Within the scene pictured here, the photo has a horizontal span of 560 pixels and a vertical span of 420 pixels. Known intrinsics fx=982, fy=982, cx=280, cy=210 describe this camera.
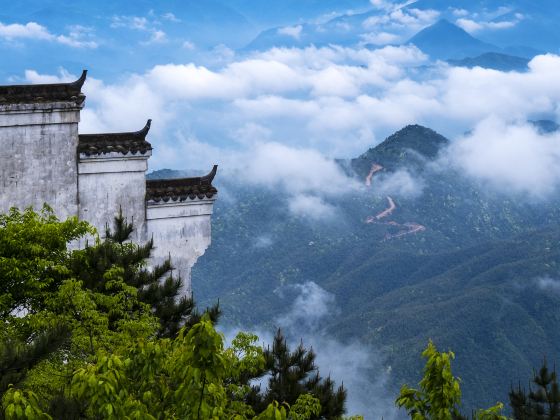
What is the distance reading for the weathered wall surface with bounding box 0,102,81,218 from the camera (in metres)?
24.8

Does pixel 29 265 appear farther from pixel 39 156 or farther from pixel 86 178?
pixel 86 178

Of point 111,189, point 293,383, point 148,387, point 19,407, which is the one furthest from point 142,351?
point 111,189

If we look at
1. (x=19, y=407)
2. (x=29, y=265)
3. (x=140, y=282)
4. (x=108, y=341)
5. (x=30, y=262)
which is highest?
(x=19, y=407)

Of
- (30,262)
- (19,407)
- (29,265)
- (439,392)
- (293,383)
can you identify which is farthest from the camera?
(29,265)

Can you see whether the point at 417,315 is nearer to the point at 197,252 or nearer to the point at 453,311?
the point at 453,311

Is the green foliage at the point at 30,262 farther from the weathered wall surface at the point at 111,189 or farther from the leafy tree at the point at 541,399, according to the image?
the leafy tree at the point at 541,399

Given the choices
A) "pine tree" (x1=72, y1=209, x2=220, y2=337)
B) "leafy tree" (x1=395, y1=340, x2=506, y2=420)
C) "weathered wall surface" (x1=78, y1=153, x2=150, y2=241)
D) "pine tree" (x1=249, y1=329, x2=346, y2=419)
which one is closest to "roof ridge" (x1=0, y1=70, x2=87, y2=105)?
"weathered wall surface" (x1=78, y1=153, x2=150, y2=241)

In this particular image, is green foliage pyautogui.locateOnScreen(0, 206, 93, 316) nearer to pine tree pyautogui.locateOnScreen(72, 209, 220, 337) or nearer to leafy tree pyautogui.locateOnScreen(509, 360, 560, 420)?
pine tree pyautogui.locateOnScreen(72, 209, 220, 337)

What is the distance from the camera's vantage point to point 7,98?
2475cm

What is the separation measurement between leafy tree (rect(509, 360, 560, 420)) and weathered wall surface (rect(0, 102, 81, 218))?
12.4 m

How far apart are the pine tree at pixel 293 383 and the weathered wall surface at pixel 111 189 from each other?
6.64 metres

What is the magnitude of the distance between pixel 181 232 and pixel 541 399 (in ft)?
34.4

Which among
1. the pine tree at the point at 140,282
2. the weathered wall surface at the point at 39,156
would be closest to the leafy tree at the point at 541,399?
the pine tree at the point at 140,282

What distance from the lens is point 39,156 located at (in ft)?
82.5
